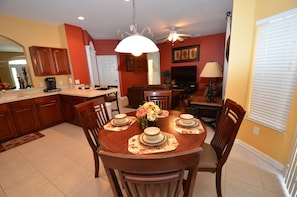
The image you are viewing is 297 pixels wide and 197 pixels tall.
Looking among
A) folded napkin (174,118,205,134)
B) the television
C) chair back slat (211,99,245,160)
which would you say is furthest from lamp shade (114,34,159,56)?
the television

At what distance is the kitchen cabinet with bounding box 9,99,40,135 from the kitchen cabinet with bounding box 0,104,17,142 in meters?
0.06

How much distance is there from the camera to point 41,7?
2.67m

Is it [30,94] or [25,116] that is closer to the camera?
[25,116]

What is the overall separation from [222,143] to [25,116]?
379 centimetres

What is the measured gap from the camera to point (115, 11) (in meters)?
3.01

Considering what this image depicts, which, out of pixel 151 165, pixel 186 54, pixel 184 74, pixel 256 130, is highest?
pixel 186 54

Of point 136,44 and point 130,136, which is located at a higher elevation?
point 136,44

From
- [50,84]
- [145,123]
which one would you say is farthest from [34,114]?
[145,123]

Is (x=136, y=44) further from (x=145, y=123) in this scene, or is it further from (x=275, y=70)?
(x=275, y=70)

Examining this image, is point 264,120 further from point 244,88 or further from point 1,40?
point 1,40

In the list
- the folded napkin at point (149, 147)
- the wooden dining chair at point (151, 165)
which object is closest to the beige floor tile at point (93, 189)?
the folded napkin at point (149, 147)

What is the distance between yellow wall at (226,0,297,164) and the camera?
170 cm

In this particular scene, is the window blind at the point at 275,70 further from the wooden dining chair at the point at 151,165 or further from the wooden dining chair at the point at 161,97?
the wooden dining chair at the point at 151,165

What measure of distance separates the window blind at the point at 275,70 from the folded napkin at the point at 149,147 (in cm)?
164
